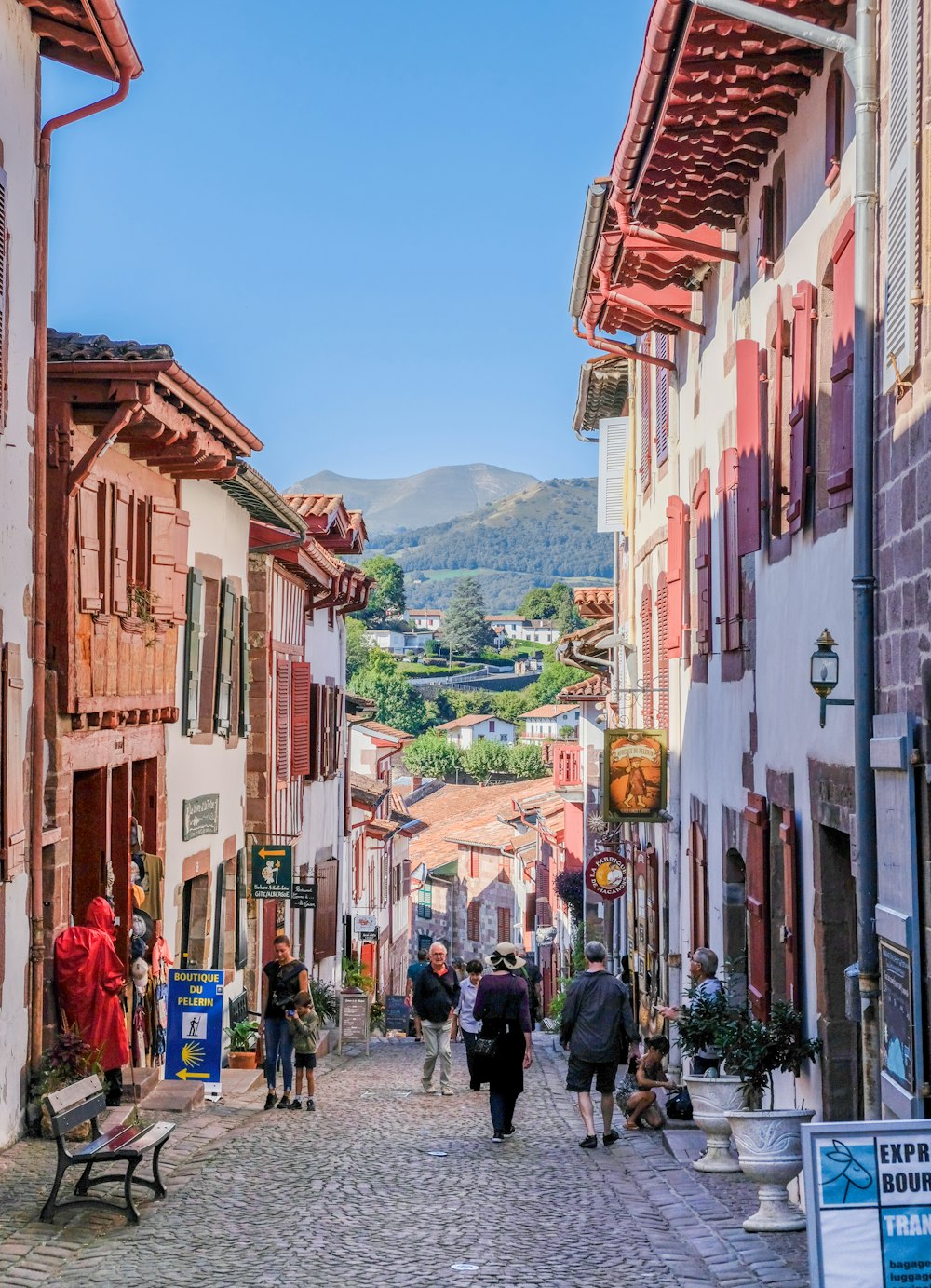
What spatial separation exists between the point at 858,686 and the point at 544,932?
4512cm

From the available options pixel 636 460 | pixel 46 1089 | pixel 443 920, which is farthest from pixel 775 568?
pixel 443 920

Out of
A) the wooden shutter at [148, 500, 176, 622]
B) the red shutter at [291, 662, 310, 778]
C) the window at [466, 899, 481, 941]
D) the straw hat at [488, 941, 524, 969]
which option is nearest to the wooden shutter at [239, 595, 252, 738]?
the red shutter at [291, 662, 310, 778]

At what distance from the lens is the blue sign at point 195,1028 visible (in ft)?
43.5

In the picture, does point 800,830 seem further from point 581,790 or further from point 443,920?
point 443,920

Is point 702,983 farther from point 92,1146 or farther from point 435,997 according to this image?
point 92,1146

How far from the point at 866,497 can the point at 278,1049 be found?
8498 millimetres

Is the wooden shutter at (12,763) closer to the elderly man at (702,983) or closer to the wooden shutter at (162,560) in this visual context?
the wooden shutter at (162,560)

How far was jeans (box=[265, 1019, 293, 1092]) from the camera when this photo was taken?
1401cm

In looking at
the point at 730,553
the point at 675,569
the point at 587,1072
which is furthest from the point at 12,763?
the point at 675,569

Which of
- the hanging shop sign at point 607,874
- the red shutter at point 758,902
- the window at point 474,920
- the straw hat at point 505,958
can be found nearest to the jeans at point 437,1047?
the straw hat at point 505,958

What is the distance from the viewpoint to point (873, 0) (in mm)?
7703

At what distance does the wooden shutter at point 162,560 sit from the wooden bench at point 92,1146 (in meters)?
5.78

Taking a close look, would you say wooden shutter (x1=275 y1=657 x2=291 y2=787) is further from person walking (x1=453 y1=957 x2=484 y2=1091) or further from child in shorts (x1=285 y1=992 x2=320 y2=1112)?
child in shorts (x1=285 y1=992 x2=320 y2=1112)

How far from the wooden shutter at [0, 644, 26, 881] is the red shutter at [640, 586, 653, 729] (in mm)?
12008
